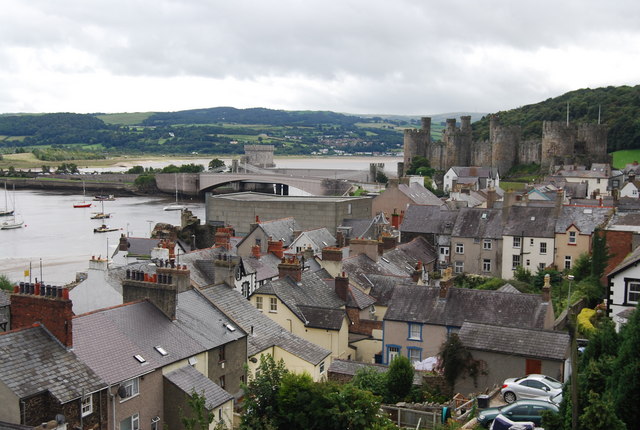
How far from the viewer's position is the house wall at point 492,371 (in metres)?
19.3

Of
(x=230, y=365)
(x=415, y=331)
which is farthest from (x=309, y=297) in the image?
(x=230, y=365)

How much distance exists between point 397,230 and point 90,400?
110 ft

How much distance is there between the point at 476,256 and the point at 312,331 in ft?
59.7

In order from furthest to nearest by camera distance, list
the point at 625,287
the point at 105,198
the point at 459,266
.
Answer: the point at 105,198, the point at 459,266, the point at 625,287

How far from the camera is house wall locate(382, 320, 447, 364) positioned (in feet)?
78.8

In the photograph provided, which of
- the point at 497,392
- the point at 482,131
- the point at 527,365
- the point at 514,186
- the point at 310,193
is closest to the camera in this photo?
the point at 497,392

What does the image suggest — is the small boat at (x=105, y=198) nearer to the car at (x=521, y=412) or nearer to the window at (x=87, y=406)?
the window at (x=87, y=406)

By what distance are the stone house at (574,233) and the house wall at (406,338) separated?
53.3 ft

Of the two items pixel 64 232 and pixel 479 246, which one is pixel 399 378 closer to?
pixel 479 246

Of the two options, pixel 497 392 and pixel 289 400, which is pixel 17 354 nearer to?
pixel 289 400

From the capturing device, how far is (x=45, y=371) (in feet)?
46.4

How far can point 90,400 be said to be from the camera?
14.4 m

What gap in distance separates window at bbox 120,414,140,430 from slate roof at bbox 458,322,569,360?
353 inches

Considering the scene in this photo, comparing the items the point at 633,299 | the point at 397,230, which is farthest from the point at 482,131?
the point at 633,299
